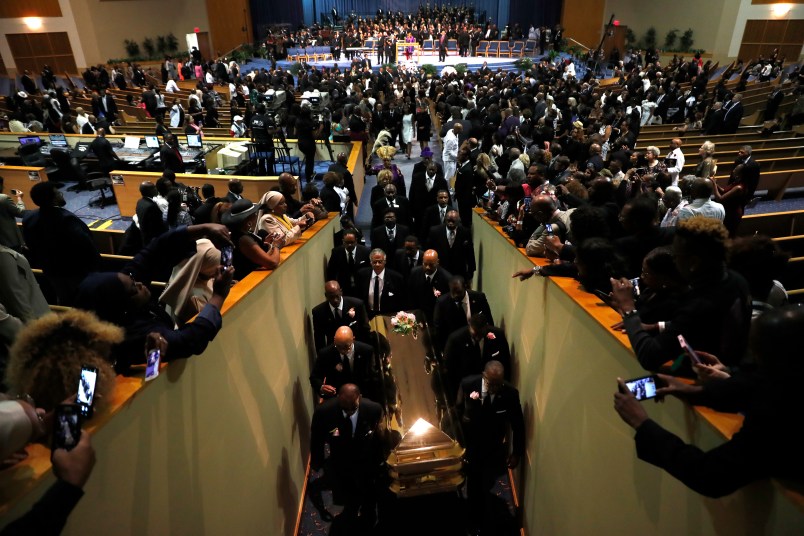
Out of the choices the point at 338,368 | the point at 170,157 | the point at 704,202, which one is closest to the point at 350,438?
the point at 338,368

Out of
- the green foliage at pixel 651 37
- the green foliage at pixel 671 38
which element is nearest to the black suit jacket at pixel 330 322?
the green foliage at pixel 671 38

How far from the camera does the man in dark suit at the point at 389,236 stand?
5980 mm

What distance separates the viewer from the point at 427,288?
5039mm

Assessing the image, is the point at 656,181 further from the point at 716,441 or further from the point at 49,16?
the point at 49,16

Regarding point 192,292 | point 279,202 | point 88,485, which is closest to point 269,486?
point 192,292

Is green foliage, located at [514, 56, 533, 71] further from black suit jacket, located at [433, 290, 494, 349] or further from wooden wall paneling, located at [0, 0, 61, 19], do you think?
wooden wall paneling, located at [0, 0, 61, 19]

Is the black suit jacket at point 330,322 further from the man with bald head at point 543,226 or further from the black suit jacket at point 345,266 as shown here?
the man with bald head at point 543,226

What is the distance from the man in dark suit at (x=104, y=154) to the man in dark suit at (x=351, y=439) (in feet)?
26.3

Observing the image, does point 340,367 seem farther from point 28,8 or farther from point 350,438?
point 28,8

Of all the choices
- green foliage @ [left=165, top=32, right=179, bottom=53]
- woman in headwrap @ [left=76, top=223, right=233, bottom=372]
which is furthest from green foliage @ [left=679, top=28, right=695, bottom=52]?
woman in headwrap @ [left=76, top=223, right=233, bottom=372]

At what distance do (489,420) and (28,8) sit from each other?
1104 inches

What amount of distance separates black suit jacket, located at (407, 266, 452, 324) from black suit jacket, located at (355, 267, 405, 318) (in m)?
0.15

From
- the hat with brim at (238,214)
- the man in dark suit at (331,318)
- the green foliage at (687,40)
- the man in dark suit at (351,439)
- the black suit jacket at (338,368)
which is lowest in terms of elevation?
the man in dark suit at (351,439)

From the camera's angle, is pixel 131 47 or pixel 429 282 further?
pixel 131 47
